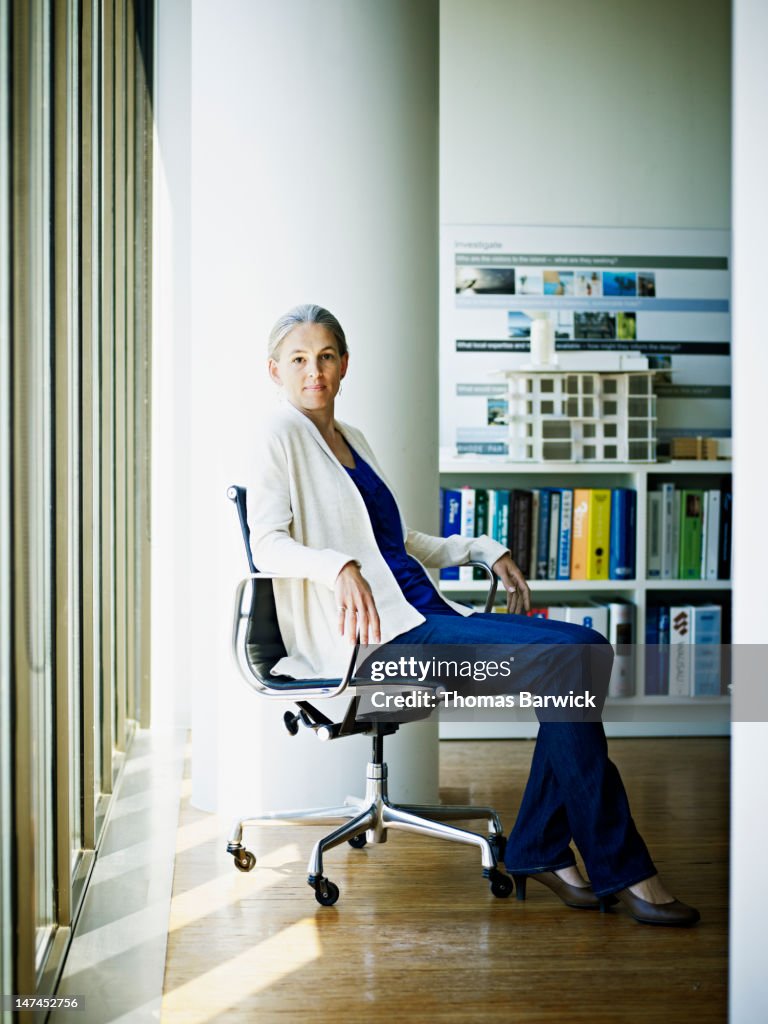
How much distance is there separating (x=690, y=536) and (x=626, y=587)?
1.18 ft

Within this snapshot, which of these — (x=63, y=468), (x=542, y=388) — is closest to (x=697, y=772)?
(x=542, y=388)

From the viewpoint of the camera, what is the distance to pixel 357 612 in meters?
2.26

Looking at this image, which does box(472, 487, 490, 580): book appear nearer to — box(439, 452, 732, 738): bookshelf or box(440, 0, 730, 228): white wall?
box(439, 452, 732, 738): bookshelf

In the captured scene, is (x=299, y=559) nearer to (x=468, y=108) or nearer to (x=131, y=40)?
(x=131, y=40)

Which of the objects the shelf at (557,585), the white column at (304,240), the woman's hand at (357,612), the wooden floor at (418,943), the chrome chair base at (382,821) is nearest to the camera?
the wooden floor at (418,943)

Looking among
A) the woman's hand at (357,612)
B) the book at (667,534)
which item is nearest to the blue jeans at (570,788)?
the woman's hand at (357,612)

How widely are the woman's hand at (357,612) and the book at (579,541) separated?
2.17 metres

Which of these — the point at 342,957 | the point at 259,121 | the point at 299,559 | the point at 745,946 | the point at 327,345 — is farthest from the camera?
the point at 259,121

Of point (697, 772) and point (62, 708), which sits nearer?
point (62, 708)

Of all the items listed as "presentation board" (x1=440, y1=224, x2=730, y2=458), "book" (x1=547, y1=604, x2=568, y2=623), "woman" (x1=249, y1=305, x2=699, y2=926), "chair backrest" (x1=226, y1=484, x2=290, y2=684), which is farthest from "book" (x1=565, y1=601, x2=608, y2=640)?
"chair backrest" (x1=226, y1=484, x2=290, y2=684)

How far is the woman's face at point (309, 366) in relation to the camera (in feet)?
8.74

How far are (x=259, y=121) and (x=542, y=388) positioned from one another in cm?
171

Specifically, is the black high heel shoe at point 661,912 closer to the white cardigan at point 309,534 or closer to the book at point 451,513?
the white cardigan at point 309,534

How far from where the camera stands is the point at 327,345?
2.68 m
